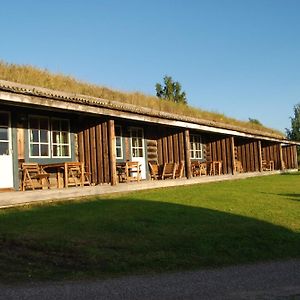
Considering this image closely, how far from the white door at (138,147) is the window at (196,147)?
4.81m

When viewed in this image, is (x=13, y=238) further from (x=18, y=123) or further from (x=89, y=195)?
(x=18, y=123)

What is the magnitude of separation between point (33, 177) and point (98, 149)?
8.64 ft

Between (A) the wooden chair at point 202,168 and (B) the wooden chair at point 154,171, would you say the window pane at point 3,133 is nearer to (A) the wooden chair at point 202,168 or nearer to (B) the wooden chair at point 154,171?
(B) the wooden chair at point 154,171

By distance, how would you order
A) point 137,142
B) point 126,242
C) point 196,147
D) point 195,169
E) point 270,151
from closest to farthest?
point 126,242, point 137,142, point 195,169, point 196,147, point 270,151

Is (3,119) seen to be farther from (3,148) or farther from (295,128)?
(295,128)

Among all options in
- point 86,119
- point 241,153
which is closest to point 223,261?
point 86,119

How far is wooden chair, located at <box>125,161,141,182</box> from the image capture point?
1684 centimetres

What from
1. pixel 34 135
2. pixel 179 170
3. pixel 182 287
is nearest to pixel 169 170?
pixel 179 170

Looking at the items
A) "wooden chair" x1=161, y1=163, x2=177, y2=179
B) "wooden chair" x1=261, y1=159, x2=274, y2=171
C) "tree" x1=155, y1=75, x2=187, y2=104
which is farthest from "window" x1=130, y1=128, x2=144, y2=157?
"tree" x1=155, y1=75, x2=187, y2=104

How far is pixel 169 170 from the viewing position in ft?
64.3

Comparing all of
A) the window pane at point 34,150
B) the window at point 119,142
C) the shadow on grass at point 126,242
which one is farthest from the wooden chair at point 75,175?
the shadow on grass at point 126,242

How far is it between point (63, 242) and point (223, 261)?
8.46 feet

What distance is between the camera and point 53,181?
1530cm

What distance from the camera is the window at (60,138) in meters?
15.7
